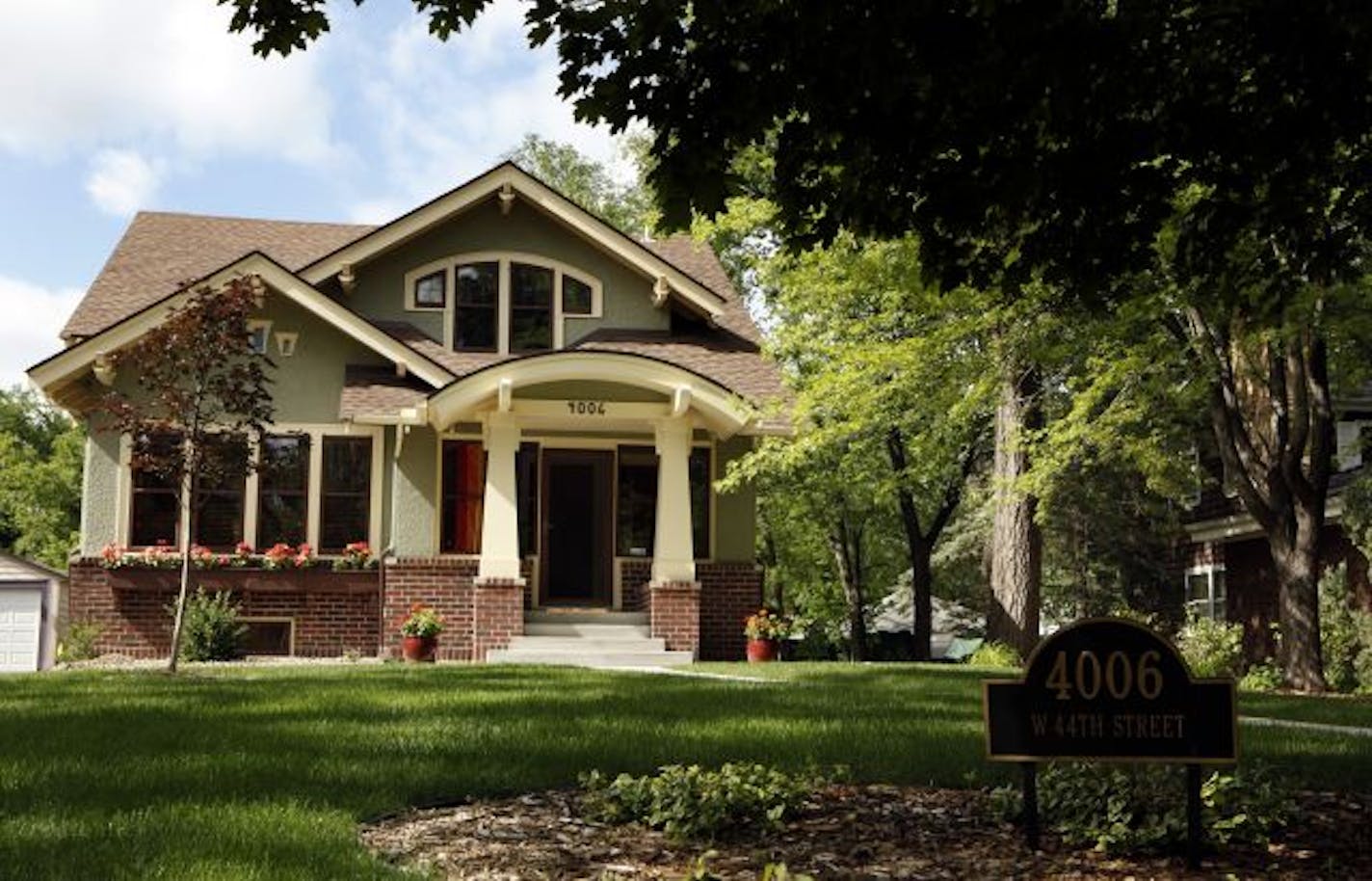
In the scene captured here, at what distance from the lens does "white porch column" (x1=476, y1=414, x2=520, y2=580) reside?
18.6m

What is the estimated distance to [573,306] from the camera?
22094 mm

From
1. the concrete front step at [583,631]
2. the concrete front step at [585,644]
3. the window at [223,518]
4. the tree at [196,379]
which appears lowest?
the concrete front step at [585,644]

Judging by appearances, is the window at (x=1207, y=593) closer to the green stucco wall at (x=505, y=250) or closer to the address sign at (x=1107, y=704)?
the green stucco wall at (x=505, y=250)

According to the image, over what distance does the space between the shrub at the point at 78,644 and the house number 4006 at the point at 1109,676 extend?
1644cm

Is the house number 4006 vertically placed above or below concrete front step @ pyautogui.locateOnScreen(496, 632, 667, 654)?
above

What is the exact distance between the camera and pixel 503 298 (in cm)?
2195

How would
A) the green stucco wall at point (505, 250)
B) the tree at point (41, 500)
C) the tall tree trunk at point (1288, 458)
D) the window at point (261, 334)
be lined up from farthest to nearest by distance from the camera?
the tree at point (41, 500), the green stucco wall at point (505, 250), the window at point (261, 334), the tall tree trunk at point (1288, 458)

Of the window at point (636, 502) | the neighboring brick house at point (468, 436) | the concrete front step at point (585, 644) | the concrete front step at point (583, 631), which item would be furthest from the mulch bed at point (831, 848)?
the window at point (636, 502)

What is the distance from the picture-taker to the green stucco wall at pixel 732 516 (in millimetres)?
21016

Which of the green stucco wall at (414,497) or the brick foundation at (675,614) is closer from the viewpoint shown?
the brick foundation at (675,614)

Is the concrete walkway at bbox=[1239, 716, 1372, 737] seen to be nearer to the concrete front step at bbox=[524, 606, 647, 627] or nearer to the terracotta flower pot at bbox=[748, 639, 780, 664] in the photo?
the terracotta flower pot at bbox=[748, 639, 780, 664]

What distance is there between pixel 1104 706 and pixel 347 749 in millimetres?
4175

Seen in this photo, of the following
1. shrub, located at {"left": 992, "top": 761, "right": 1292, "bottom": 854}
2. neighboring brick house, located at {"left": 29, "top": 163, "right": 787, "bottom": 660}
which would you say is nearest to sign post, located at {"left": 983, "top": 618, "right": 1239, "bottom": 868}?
shrub, located at {"left": 992, "top": 761, "right": 1292, "bottom": 854}

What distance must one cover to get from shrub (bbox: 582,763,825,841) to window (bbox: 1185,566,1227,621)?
2291 centimetres
